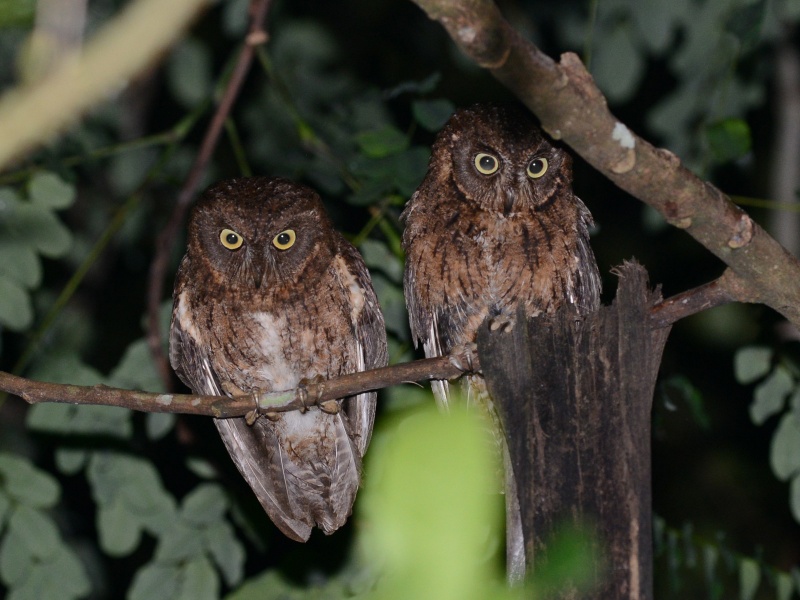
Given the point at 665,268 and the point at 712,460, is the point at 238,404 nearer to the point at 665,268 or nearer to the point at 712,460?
the point at 665,268

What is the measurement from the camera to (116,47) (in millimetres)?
882

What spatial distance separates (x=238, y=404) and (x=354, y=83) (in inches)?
109

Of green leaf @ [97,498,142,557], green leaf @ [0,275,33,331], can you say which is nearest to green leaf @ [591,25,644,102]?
green leaf @ [0,275,33,331]

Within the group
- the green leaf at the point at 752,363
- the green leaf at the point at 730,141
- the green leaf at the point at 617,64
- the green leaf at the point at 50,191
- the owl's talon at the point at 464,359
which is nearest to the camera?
the owl's talon at the point at 464,359

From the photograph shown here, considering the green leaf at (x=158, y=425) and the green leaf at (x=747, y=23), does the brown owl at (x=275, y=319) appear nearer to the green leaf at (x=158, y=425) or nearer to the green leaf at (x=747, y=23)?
the green leaf at (x=158, y=425)

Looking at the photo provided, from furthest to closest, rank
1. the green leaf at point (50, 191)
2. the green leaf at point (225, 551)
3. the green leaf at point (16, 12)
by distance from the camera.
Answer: the green leaf at point (225, 551), the green leaf at point (50, 191), the green leaf at point (16, 12)

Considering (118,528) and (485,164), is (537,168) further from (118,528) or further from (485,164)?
(118,528)

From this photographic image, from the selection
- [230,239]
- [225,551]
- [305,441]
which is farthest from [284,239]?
[225,551]

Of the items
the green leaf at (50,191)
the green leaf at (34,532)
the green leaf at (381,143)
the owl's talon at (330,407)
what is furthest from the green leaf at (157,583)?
the green leaf at (381,143)

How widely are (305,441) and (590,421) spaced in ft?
→ 6.26

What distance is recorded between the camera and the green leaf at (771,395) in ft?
10.0

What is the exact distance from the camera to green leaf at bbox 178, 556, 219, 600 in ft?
10.9

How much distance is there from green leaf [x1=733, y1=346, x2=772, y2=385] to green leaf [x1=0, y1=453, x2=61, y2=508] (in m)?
2.28

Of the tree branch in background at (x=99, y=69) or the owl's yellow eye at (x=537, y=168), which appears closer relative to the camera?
the tree branch in background at (x=99, y=69)
